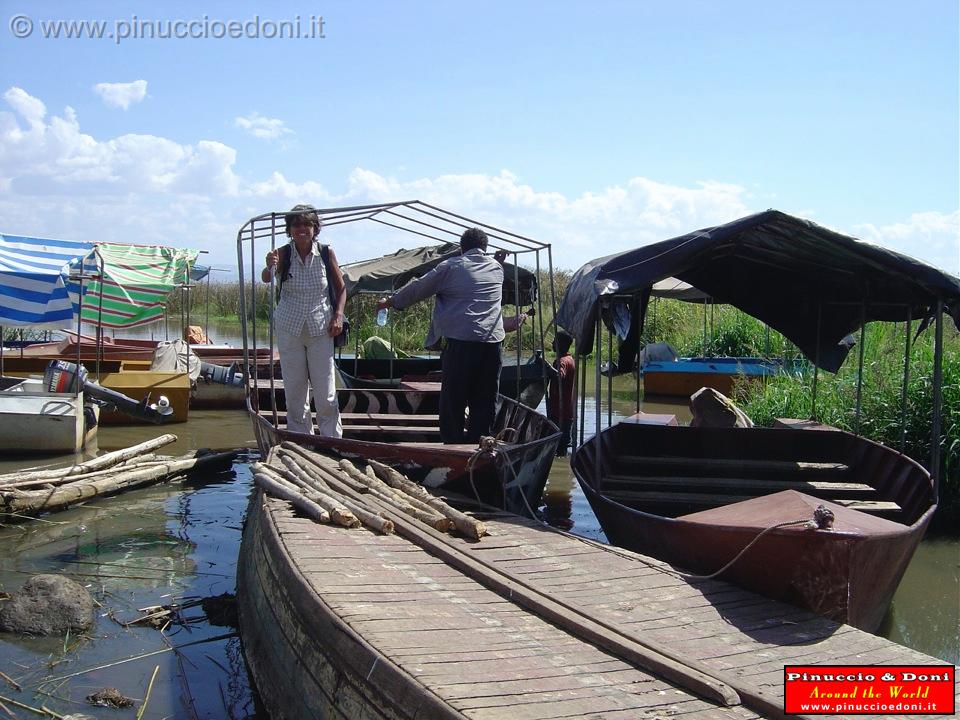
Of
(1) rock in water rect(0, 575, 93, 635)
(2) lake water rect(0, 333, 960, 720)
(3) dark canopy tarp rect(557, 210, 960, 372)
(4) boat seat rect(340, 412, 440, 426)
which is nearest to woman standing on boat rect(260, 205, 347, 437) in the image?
(2) lake water rect(0, 333, 960, 720)

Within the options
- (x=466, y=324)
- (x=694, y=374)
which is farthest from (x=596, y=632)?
(x=694, y=374)

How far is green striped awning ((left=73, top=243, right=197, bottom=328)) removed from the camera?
14.5 m

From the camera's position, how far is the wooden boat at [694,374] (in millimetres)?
16125

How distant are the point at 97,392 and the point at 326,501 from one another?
738 cm

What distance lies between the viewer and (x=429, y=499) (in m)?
→ 5.65

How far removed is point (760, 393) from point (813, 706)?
11198 millimetres

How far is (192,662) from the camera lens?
17.1 feet

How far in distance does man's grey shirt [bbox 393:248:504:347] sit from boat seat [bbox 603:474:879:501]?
150cm

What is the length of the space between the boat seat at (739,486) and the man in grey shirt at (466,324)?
116 cm

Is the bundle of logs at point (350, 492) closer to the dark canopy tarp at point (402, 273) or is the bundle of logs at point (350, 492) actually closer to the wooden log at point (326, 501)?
the wooden log at point (326, 501)

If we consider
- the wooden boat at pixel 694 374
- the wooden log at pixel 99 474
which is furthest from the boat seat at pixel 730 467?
the wooden boat at pixel 694 374

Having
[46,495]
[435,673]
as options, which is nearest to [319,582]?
[435,673]

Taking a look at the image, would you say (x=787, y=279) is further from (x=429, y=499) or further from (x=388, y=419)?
(x=429, y=499)

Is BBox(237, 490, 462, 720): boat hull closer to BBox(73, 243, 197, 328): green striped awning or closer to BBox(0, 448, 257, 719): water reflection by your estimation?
BBox(0, 448, 257, 719): water reflection
